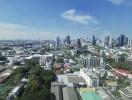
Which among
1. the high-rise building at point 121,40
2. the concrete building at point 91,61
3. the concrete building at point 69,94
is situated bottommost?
the concrete building at point 69,94

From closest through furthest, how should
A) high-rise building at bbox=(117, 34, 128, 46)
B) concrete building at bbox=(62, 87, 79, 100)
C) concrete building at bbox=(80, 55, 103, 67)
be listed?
1. concrete building at bbox=(62, 87, 79, 100)
2. concrete building at bbox=(80, 55, 103, 67)
3. high-rise building at bbox=(117, 34, 128, 46)

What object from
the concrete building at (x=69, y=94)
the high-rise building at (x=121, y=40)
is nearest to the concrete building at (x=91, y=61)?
the concrete building at (x=69, y=94)

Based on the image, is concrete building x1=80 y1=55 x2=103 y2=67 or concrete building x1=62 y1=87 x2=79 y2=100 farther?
concrete building x1=80 y1=55 x2=103 y2=67

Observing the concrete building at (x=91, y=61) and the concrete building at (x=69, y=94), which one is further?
the concrete building at (x=91, y=61)

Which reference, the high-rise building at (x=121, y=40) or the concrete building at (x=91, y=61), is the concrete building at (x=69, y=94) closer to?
the concrete building at (x=91, y=61)

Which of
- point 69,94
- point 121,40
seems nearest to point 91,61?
point 69,94

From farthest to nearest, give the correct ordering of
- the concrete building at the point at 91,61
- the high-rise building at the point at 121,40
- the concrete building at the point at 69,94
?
the high-rise building at the point at 121,40 → the concrete building at the point at 91,61 → the concrete building at the point at 69,94

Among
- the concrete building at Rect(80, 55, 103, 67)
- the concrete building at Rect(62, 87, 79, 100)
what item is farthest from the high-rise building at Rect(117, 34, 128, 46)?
the concrete building at Rect(62, 87, 79, 100)

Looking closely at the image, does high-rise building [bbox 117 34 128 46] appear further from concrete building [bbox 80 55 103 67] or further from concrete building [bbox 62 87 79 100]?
concrete building [bbox 62 87 79 100]

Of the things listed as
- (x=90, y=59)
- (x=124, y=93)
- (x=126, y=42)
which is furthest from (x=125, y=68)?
(x=126, y=42)

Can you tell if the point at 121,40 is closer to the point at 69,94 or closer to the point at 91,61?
the point at 91,61

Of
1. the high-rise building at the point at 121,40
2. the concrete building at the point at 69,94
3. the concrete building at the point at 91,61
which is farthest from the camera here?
the high-rise building at the point at 121,40
